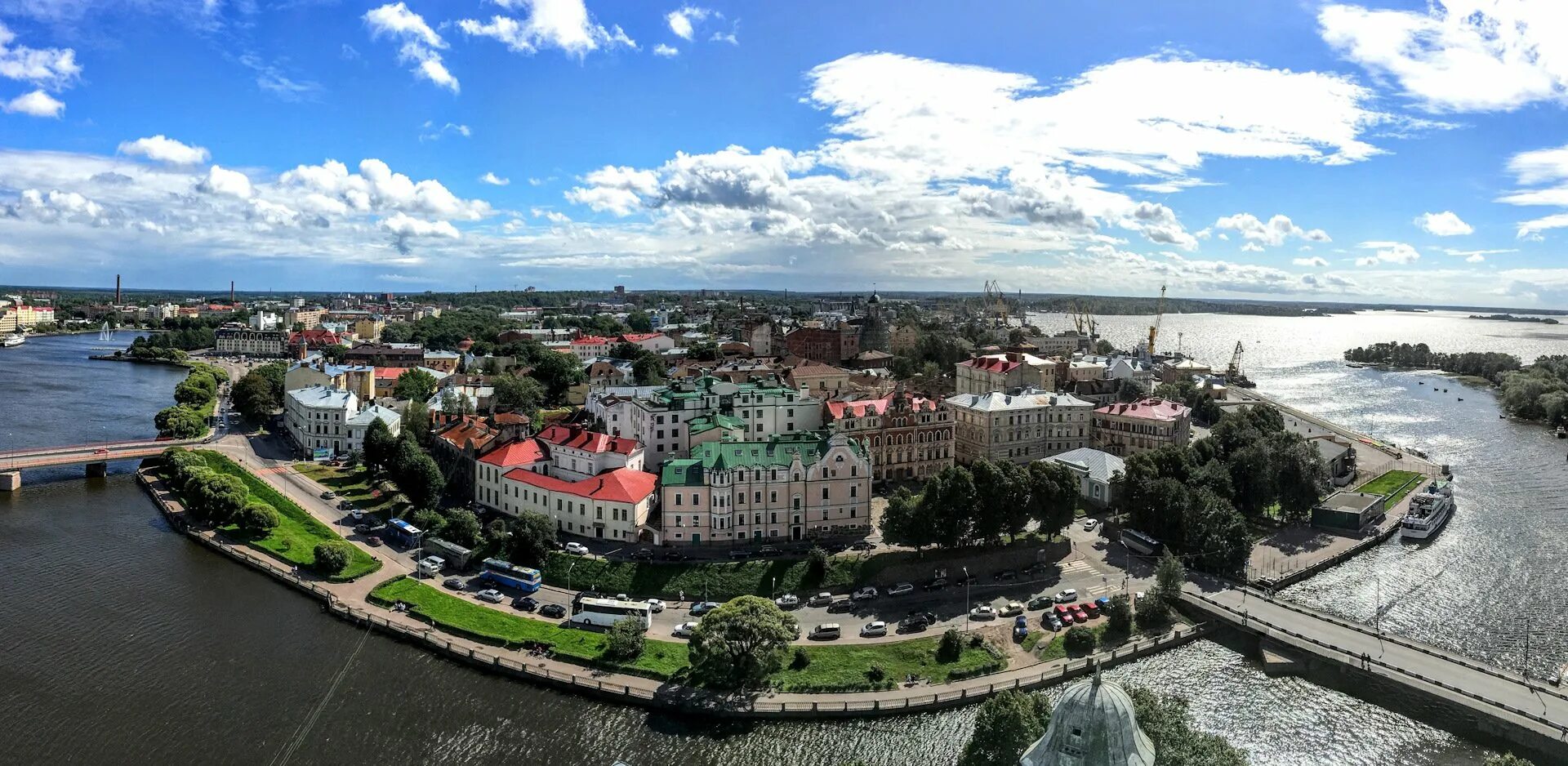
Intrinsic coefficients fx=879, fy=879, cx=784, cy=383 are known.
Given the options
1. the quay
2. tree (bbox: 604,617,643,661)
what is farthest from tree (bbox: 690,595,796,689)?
the quay

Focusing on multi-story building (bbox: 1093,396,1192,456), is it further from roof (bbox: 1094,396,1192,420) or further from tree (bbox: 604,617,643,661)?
tree (bbox: 604,617,643,661)

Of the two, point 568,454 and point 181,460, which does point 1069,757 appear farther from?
point 181,460

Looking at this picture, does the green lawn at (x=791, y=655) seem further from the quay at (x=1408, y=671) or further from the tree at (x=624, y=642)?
the quay at (x=1408, y=671)

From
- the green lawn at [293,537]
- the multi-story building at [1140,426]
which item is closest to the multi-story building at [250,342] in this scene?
the green lawn at [293,537]

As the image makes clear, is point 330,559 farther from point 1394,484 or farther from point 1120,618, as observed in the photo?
point 1394,484

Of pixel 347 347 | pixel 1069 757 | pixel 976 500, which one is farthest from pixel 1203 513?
pixel 347 347

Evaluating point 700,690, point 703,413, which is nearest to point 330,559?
point 700,690

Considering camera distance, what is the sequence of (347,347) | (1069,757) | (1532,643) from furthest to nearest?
(347,347)
(1532,643)
(1069,757)
